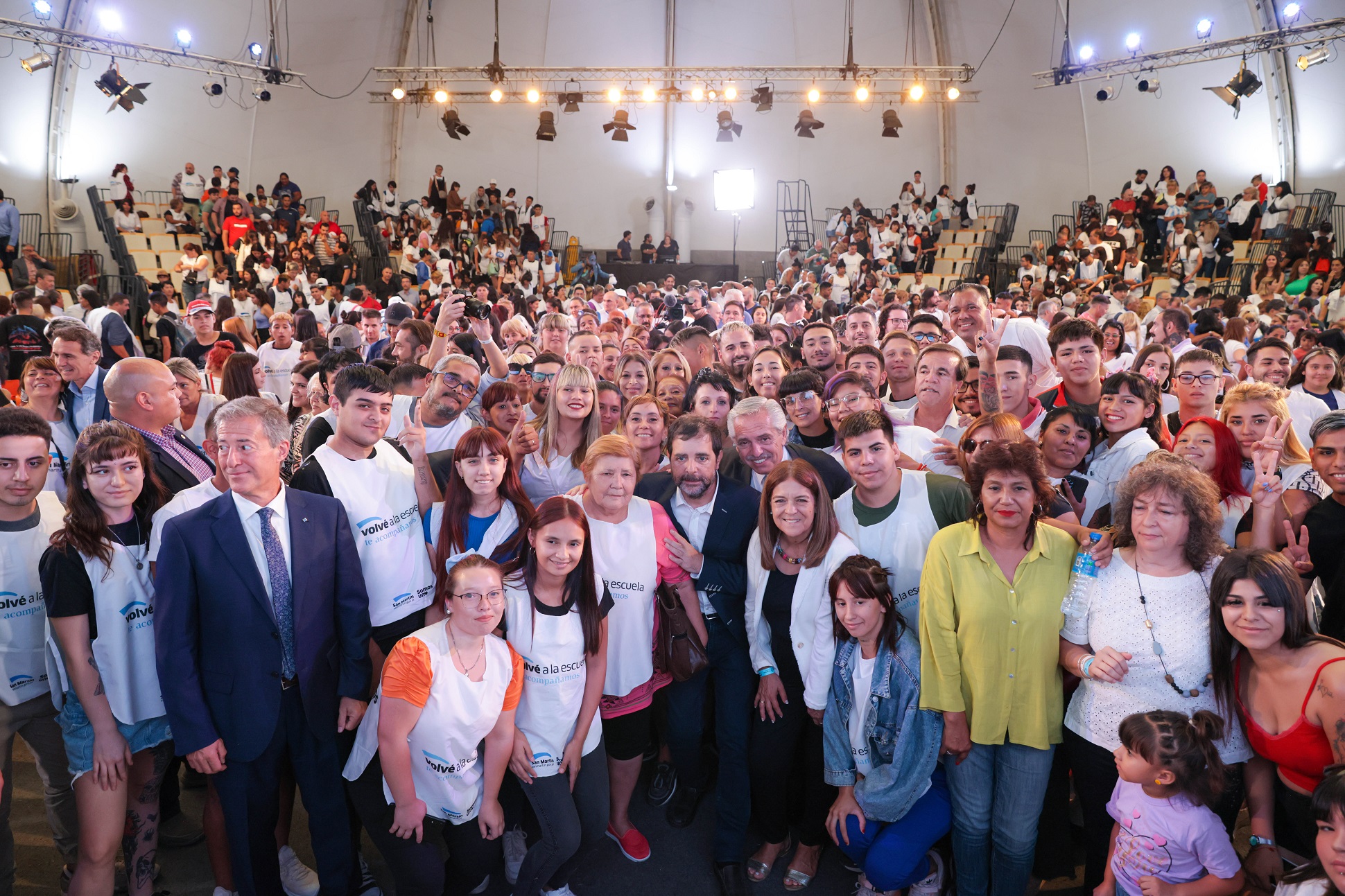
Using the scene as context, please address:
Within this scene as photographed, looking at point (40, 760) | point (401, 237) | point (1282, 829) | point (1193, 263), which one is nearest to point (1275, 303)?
point (1193, 263)

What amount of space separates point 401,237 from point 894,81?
12.3 metres

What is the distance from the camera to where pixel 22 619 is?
2.67 m

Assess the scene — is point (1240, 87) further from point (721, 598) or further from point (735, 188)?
point (721, 598)

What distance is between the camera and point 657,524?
3158mm

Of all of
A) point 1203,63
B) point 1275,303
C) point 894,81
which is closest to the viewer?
point 1275,303

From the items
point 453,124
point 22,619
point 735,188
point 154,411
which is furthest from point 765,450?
point 735,188

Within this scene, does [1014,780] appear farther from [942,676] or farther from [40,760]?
[40,760]

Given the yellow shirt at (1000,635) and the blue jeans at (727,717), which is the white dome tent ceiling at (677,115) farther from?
the yellow shirt at (1000,635)

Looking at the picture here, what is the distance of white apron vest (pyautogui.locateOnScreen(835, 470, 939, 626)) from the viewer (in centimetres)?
302

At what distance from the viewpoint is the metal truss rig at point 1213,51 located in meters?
13.1

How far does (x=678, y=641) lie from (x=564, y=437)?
1.33 m

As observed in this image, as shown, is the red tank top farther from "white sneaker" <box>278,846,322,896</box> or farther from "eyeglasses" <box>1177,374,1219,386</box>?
"white sneaker" <box>278,846,322,896</box>

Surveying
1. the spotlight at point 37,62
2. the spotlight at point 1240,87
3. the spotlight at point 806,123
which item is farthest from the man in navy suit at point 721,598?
the spotlight at point 37,62

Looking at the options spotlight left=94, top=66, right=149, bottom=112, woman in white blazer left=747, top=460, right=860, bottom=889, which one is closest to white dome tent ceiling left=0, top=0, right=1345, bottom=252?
spotlight left=94, top=66, right=149, bottom=112
